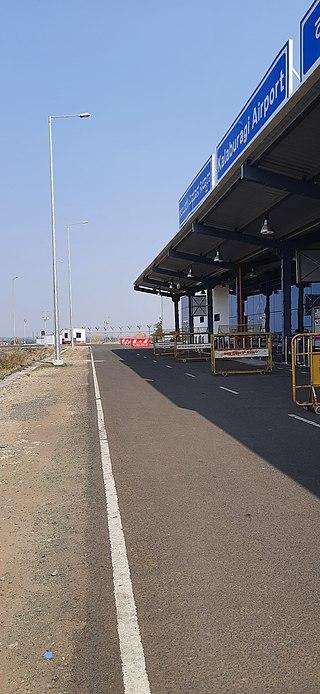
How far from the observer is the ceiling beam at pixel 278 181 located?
1833 centimetres

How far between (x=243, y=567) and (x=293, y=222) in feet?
78.5

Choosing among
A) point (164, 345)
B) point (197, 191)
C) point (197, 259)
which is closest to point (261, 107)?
point (197, 191)

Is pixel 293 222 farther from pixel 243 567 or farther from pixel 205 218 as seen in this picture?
pixel 243 567

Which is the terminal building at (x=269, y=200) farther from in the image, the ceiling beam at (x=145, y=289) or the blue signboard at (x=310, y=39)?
the ceiling beam at (x=145, y=289)

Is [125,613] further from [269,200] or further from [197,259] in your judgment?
[197,259]

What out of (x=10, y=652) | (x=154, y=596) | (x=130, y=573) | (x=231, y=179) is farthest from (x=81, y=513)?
(x=231, y=179)

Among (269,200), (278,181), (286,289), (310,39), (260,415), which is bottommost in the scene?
(260,415)

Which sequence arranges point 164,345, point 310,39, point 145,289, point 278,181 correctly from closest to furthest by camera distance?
point 310,39 < point 278,181 < point 164,345 < point 145,289

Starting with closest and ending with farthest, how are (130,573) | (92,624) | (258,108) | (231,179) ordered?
(92,624) → (130,573) → (258,108) → (231,179)

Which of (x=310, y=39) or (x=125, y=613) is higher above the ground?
(x=310, y=39)

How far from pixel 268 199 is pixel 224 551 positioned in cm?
1974

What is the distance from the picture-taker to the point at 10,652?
138 inches

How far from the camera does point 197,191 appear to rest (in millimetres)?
28234

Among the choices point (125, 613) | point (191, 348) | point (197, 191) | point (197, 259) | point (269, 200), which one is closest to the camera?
point (125, 613)
